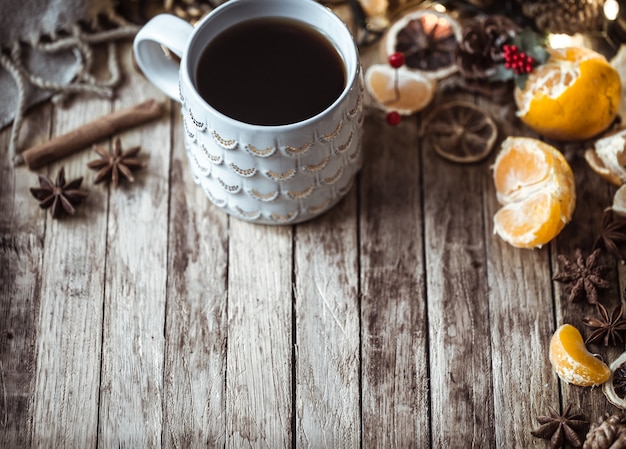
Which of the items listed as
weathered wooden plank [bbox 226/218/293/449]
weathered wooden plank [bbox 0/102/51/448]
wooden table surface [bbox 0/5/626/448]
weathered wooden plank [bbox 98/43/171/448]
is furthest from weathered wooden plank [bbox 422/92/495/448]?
weathered wooden plank [bbox 0/102/51/448]

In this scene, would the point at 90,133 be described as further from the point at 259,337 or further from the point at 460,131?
the point at 460,131

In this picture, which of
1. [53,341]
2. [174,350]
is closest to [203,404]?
[174,350]

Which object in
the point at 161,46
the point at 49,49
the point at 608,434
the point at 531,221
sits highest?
the point at 161,46

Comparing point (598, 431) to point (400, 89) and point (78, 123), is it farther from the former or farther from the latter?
point (78, 123)

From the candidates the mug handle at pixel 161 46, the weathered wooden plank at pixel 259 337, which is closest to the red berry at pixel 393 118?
the weathered wooden plank at pixel 259 337

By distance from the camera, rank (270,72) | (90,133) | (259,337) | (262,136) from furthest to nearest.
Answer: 1. (90,133)
2. (259,337)
3. (270,72)
4. (262,136)

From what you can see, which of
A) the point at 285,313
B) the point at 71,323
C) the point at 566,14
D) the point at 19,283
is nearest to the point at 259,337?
the point at 285,313

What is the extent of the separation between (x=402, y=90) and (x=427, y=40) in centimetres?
13

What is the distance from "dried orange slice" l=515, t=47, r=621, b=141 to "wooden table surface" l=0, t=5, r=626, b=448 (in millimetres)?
83

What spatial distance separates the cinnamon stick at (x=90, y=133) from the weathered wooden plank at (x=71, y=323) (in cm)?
3

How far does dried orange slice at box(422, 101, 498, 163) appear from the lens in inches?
59.7

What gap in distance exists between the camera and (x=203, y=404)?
135cm

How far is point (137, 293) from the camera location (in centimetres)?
142

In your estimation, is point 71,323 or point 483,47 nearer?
point 71,323
